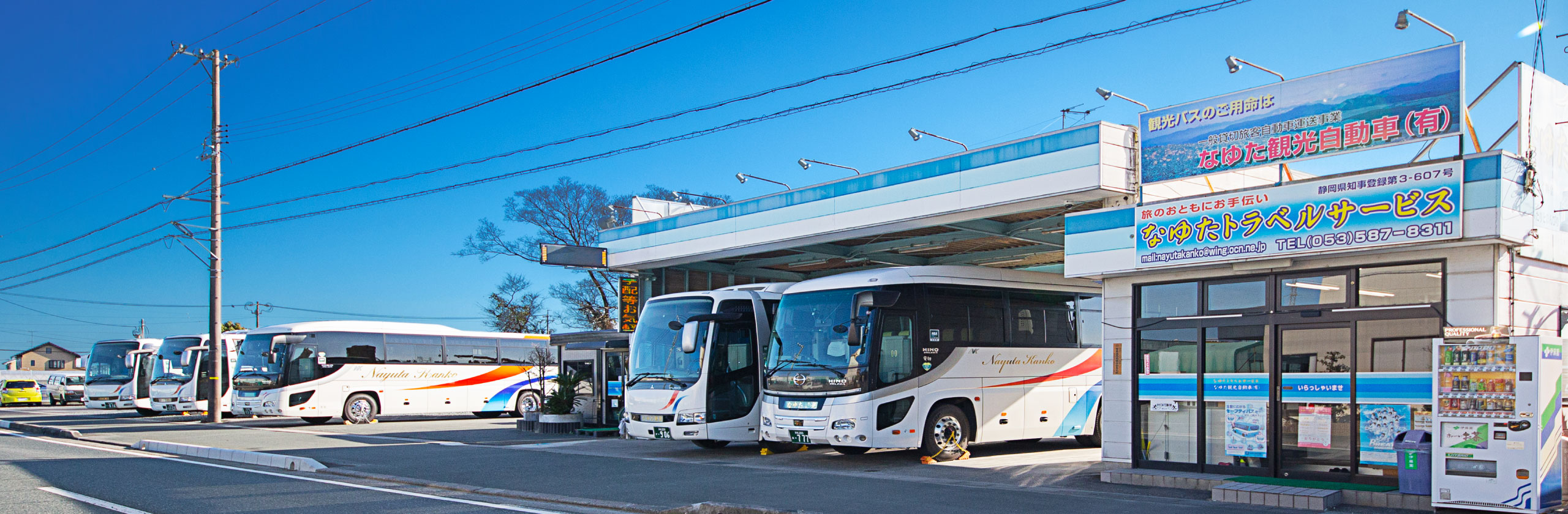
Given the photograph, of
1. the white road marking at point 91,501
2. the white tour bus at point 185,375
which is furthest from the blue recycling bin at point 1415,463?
the white tour bus at point 185,375

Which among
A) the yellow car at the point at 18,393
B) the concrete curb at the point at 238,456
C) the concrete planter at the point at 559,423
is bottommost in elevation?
the yellow car at the point at 18,393

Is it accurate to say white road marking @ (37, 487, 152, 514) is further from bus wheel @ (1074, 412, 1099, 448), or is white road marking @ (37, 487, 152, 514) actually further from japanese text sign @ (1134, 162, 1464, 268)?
bus wheel @ (1074, 412, 1099, 448)

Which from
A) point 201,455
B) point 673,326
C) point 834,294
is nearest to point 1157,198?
point 834,294

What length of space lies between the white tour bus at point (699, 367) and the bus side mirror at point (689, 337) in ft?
0.04

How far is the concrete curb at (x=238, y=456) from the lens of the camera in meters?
14.1

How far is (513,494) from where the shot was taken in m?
11.1

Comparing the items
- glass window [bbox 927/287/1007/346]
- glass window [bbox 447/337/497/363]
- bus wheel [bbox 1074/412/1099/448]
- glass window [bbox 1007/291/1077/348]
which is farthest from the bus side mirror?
glass window [bbox 447/337/497/363]

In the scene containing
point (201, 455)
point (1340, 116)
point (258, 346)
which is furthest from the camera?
point (258, 346)

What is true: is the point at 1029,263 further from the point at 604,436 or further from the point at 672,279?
the point at 604,436

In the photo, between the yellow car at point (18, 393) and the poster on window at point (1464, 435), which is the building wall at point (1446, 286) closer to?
the poster on window at point (1464, 435)

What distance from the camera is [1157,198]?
12547 millimetres

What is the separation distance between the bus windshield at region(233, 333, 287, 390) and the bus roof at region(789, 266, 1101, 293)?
15.4 metres

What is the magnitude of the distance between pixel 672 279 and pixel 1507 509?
16.9m

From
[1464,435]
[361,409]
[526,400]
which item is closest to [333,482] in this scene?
[1464,435]
